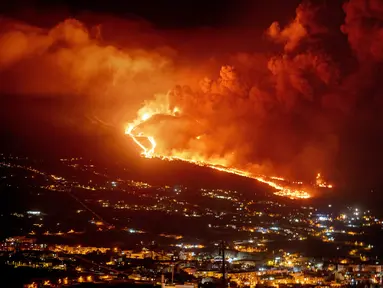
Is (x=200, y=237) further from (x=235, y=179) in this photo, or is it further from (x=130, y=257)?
(x=235, y=179)

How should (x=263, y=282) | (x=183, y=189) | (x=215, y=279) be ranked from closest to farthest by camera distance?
1. (x=215, y=279)
2. (x=263, y=282)
3. (x=183, y=189)

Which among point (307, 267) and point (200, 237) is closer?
point (307, 267)

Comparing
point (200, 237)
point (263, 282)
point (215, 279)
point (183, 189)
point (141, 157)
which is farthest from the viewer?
point (141, 157)

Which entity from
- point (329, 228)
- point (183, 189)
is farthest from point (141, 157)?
point (329, 228)

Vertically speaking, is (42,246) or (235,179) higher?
(235,179)

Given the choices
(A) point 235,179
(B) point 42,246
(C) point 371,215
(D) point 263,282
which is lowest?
(D) point 263,282

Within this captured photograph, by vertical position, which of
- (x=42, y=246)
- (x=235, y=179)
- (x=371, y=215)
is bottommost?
(x=42, y=246)

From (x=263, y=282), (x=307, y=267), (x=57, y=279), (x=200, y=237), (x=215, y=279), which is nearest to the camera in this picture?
(x=57, y=279)

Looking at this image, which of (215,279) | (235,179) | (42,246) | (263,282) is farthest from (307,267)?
(235,179)

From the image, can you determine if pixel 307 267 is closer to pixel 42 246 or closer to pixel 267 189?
pixel 42 246
